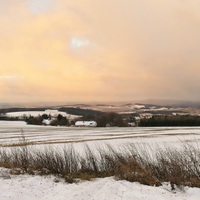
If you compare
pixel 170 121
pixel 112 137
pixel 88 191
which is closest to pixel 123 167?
pixel 88 191

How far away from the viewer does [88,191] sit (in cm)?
812

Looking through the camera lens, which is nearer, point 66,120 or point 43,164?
point 43,164

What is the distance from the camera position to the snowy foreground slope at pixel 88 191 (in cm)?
737

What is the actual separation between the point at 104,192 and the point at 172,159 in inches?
121

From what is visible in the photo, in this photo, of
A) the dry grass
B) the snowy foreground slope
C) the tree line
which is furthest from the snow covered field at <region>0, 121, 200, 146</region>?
the tree line

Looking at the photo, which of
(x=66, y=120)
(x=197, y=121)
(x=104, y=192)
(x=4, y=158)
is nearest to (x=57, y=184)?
(x=104, y=192)

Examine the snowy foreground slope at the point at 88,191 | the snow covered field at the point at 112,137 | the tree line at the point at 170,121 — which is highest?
the snowy foreground slope at the point at 88,191

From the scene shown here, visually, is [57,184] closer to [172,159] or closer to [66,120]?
[172,159]

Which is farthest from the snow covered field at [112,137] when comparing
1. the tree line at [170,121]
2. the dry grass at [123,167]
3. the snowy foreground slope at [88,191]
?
the tree line at [170,121]

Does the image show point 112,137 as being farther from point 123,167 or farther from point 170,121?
point 170,121

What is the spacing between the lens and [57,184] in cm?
927

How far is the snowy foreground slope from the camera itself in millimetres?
7371

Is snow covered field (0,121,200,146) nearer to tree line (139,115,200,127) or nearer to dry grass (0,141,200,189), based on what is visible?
dry grass (0,141,200,189)

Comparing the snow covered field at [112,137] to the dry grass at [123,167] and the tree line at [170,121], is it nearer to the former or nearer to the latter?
the dry grass at [123,167]
